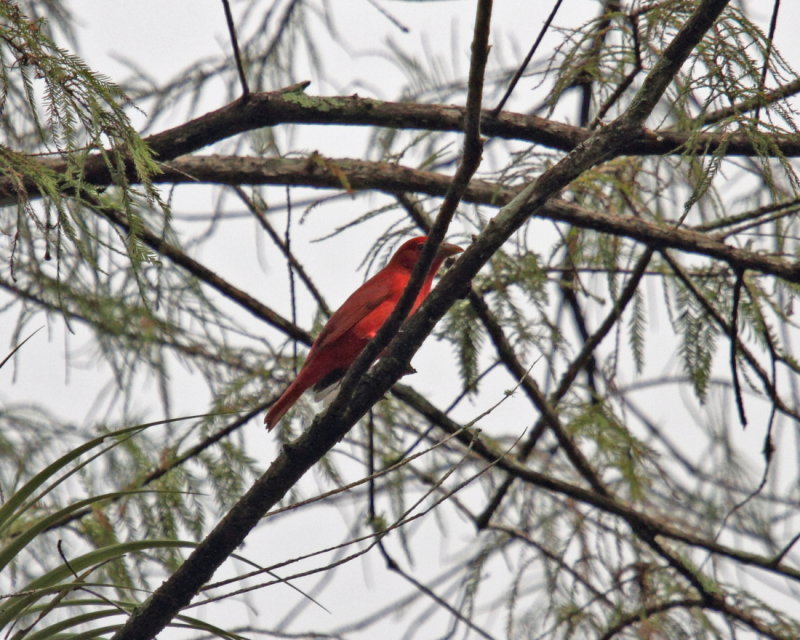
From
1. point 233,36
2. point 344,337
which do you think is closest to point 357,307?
point 344,337

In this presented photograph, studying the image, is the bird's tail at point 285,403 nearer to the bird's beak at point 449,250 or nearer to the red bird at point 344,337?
the red bird at point 344,337

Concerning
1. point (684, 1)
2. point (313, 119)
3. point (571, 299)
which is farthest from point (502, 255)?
point (684, 1)

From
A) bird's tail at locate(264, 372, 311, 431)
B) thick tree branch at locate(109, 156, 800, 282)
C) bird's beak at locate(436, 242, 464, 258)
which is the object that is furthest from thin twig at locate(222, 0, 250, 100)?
bird's tail at locate(264, 372, 311, 431)

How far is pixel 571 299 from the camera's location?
4.66m

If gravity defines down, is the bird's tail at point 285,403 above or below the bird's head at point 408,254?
below

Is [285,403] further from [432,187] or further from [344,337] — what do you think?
[432,187]

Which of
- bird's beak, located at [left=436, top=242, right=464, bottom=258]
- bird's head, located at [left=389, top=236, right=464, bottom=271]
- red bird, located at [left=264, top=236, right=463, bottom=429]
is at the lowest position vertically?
red bird, located at [left=264, top=236, right=463, bottom=429]

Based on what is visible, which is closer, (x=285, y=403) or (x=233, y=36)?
(x=233, y=36)

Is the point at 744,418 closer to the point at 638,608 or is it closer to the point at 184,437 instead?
the point at 638,608

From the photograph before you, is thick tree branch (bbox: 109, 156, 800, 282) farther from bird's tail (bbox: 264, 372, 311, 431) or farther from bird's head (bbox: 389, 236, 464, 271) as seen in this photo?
bird's tail (bbox: 264, 372, 311, 431)

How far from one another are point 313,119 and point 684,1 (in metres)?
1.25

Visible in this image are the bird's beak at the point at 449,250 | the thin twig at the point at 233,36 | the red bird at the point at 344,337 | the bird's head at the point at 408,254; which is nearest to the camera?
the thin twig at the point at 233,36

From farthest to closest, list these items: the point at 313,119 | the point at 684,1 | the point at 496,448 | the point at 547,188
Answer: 1. the point at 496,448
2. the point at 313,119
3. the point at 684,1
4. the point at 547,188

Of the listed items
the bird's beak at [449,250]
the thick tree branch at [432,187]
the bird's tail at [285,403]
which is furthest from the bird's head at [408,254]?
the bird's tail at [285,403]
